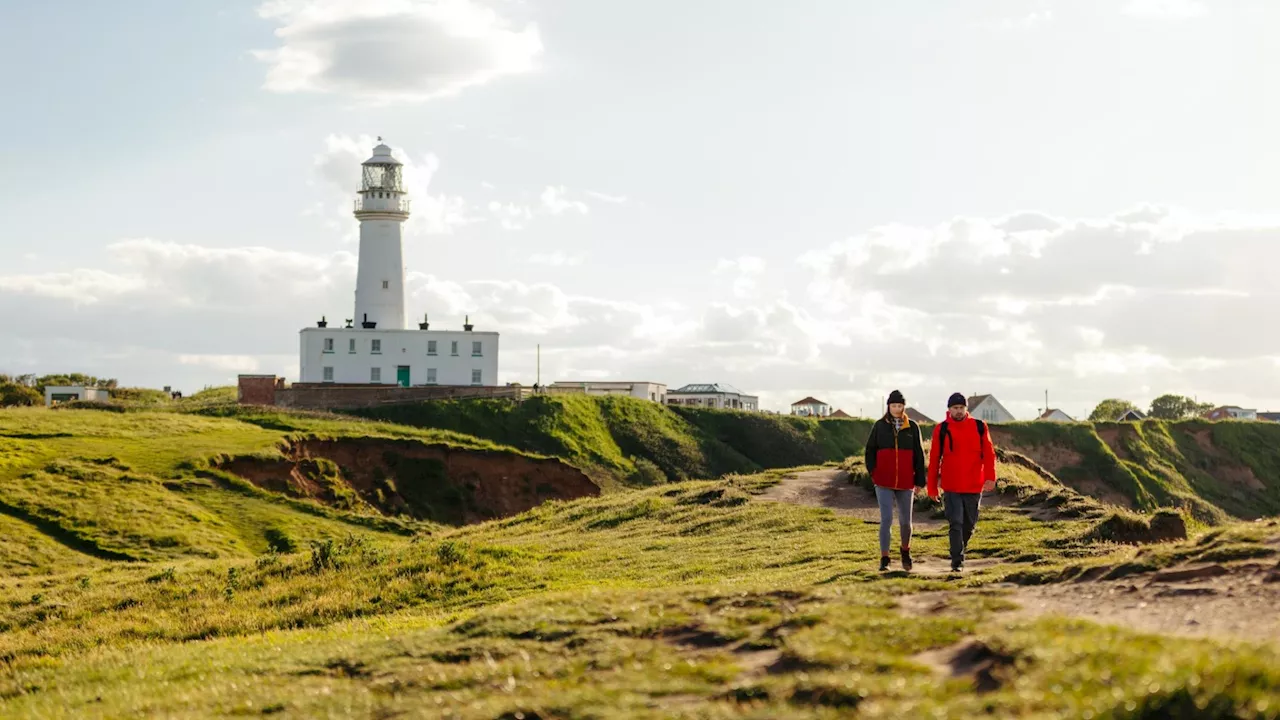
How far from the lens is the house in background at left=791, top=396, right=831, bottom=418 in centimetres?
11319

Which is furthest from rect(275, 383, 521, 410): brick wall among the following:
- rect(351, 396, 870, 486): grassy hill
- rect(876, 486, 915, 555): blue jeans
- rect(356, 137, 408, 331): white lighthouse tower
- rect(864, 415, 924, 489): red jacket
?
rect(864, 415, 924, 489): red jacket

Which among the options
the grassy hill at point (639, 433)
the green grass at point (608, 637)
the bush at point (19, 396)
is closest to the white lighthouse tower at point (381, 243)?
the grassy hill at point (639, 433)

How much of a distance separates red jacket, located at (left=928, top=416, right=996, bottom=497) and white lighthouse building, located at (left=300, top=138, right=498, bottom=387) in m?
62.1

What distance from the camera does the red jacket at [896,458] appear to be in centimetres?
1661

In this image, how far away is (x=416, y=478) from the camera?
56094mm

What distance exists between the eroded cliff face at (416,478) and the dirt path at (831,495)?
21.4m

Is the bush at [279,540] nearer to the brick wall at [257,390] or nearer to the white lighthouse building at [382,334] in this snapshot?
the brick wall at [257,390]

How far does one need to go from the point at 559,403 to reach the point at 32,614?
50.3 meters

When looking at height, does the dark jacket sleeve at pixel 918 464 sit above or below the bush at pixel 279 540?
above

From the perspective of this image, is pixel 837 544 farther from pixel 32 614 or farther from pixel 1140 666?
pixel 32 614

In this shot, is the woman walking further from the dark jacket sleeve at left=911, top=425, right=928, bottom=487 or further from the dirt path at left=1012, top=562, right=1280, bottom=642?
the dirt path at left=1012, top=562, right=1280, bottom=642

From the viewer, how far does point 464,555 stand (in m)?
25.9

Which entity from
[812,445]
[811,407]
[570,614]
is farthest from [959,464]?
[811,407]

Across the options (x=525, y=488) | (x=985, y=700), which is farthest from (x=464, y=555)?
(x=525, y=488)
